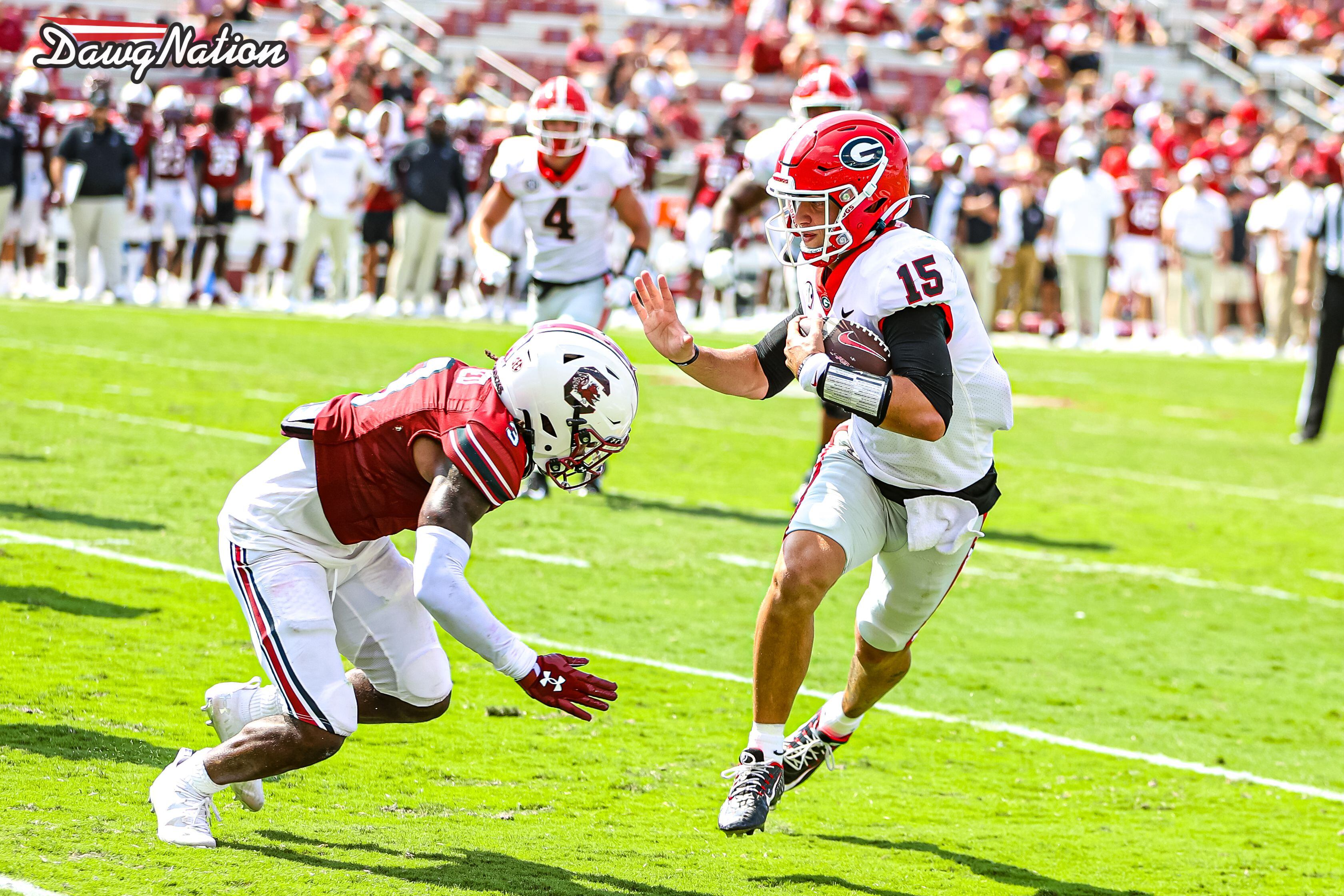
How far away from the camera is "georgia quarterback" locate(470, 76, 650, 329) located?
8.59m

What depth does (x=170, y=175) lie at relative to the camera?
57.8 ft

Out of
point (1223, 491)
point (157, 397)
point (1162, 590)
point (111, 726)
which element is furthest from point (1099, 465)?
point (111, 726)

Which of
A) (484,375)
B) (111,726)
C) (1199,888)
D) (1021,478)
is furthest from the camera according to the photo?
(1021,478)

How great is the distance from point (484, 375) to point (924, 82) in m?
23.0

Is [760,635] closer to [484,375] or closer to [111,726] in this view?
[484,375]

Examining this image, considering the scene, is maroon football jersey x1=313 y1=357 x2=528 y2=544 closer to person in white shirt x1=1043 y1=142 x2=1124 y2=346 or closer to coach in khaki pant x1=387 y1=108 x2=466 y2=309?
coach in khaki pant x1=387 y1=108 x2=466 y2=309

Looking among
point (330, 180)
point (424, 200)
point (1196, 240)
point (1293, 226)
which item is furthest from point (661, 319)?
point (1293, 226)

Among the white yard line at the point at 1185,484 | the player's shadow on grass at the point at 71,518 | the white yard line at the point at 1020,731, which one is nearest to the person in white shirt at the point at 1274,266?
the white yard line at the point at 1185,484

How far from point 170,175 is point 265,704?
14.8 meters

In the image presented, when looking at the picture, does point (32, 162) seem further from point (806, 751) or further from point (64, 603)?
point (806, 751)

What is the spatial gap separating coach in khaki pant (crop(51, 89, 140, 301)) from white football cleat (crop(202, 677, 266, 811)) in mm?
12987

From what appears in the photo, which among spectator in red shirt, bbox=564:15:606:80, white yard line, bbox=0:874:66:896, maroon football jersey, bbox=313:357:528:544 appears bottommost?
white yard line, bbox=0:874:66:896

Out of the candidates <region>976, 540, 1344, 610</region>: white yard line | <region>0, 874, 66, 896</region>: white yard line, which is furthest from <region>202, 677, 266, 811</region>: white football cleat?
<region>976, 540, 1344, 610</region>: white yard line

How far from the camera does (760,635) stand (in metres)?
4.21
